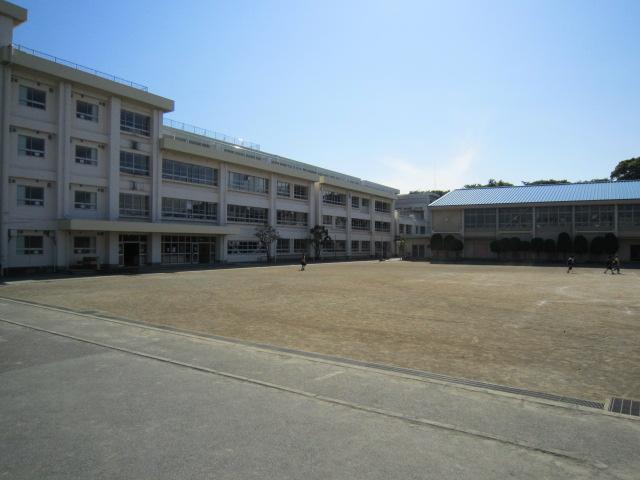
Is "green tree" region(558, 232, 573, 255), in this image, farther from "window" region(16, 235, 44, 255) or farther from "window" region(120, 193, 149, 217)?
"window" region(16, 235, 44, 255)

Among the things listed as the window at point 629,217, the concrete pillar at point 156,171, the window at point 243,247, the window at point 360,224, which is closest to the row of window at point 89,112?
the concrete pillar at point 156,171

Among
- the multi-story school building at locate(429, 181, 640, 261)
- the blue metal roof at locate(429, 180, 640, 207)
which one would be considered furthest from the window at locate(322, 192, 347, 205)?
the blue metal roof at locate(429, 180, 640, 207)

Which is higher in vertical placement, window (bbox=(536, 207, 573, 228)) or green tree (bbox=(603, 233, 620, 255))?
window (bbox=(536, 207, 573, 228))

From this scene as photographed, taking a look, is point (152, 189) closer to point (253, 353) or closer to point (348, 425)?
point (253, 353)

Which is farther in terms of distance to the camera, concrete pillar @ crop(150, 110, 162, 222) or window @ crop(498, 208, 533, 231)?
window @ crop(498, 208, 533, 231)

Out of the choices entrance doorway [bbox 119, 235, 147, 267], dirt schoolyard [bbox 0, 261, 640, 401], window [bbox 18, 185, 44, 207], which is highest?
window [bbox 18, 185, 44, 207]

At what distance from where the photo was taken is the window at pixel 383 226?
74500mm

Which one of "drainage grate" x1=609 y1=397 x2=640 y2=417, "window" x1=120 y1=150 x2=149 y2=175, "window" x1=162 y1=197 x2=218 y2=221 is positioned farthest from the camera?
"window" x1=162 y1=197 x2=218 y2=221

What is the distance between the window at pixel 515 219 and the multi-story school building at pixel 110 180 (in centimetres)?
2991

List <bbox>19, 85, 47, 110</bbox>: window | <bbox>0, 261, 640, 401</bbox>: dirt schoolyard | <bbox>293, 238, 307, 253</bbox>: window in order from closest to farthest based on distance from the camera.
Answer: <bbox>0, 261, 640, 401</bbox>: dirt schoolyard → <bbox>19, 85, 47, 110</bbox>: window → <bbox>293, 238, 307, 253</bbox>: window

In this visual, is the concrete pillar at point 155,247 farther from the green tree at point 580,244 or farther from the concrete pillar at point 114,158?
the green tree at point 580,244

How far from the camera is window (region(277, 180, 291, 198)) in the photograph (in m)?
52.6

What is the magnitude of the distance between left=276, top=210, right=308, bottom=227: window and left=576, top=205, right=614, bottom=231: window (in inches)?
1366

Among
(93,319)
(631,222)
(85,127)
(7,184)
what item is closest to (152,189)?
(85,127)
